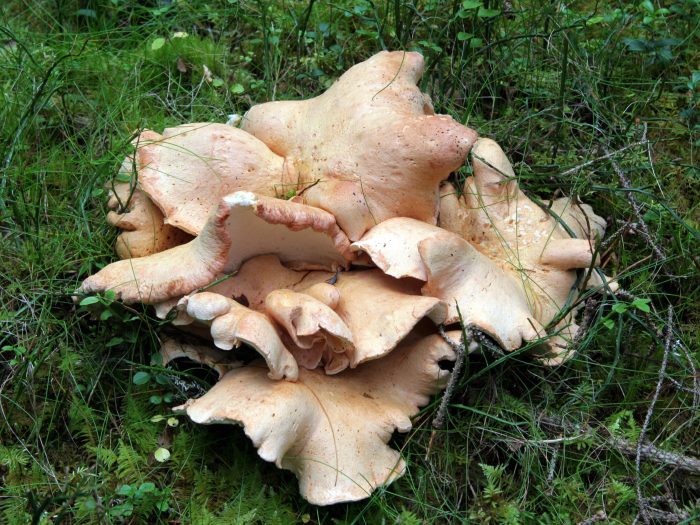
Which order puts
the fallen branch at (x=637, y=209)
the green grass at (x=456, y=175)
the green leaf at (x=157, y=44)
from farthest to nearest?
the green leaf at (x=157, y=44)
the fallen branch at (x=637, y=209)
the green grass at (x=456, y=175)

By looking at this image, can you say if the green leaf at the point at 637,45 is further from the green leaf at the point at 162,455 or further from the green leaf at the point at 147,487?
the green leaf at the point at 147,487

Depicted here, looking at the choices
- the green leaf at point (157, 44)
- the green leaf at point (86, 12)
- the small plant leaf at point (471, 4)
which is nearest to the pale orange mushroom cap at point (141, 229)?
the green leaf at point (157, 44)

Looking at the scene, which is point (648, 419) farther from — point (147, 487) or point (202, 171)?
point (202, 171)

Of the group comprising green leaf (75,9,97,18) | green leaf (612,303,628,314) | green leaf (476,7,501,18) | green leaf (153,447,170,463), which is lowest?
green leaf (153,447,170,463)

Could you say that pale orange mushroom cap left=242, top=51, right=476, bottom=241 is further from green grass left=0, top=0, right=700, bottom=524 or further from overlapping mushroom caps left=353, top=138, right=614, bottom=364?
green grass left=0, top=0, right=700, bottom=524

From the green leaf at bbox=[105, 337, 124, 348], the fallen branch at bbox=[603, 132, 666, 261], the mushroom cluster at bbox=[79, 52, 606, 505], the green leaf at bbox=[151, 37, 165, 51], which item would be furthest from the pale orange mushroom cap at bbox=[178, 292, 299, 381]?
the green leaf at bbox=[151, 37, 165, 51]

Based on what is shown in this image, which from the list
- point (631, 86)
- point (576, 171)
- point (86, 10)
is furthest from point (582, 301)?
point (86, 10)
